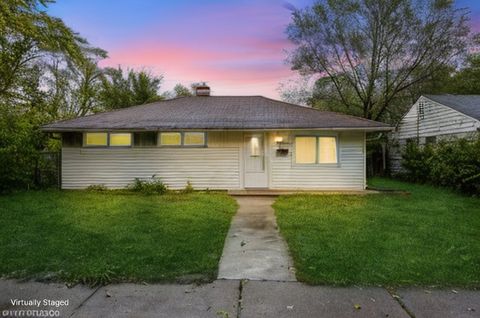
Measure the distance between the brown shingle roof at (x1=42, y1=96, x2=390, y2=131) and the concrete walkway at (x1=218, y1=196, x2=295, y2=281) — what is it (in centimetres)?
429

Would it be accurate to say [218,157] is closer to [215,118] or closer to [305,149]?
[215,118]

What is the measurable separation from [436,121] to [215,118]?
10702 mm

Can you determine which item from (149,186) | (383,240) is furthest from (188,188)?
(383,240)

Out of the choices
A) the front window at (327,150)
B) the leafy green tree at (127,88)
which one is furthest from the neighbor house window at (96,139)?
the leafy green tree at (127,88)

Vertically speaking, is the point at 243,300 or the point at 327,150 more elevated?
the point at 327,150

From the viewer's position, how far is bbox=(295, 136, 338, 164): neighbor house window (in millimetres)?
11461

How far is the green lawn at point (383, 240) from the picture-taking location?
3938 mm

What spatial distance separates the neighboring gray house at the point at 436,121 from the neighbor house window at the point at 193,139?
10.1 metres

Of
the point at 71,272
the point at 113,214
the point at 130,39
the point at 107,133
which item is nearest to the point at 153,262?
the point at 71,272

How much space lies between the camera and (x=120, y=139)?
11648mm

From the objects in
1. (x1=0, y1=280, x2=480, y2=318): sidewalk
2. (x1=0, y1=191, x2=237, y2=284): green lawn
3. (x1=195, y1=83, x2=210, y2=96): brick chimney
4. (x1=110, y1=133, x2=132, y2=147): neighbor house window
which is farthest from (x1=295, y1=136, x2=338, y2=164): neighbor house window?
(x1=0, y1=280, x2=480, y2=318): sidewalk

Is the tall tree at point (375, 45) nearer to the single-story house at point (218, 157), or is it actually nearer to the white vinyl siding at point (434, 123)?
the white vinyl siding at point (434, 123)

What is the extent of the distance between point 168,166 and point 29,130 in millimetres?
4720

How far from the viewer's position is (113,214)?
7395 mm
